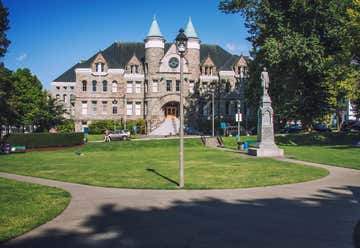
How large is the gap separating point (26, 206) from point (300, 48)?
2733 cm

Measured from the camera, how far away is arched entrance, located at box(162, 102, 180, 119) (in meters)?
56.6

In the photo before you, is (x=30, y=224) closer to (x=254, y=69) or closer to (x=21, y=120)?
(x=254, y=69)

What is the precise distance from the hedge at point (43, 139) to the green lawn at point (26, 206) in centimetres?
1941

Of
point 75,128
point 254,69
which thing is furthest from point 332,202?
point 75,128

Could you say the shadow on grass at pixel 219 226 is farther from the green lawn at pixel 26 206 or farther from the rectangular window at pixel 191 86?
the rectangular window at pixel 191 86

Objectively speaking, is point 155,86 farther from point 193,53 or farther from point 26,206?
point 26,206

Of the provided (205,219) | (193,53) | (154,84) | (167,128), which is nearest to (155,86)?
(154,84)

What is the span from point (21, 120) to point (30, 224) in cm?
4722

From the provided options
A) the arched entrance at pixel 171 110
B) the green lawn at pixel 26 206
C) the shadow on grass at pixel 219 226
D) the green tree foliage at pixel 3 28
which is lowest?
the shadow on grass at pixel 219 226

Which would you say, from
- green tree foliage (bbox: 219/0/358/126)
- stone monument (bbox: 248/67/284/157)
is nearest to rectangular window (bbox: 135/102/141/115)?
green tree foliage (bbox: 219/0/358/126)

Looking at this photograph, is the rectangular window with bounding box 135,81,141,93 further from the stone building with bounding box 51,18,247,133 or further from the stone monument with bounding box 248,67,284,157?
the stone monument with bounding box 248,67,284,157

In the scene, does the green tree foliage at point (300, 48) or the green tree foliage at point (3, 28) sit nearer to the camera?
the green tree foliage at point (300, 48)

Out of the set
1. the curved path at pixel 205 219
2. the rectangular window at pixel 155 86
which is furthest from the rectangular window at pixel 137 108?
the curved path at pixel 205 219

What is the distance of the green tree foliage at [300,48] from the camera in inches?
1218
